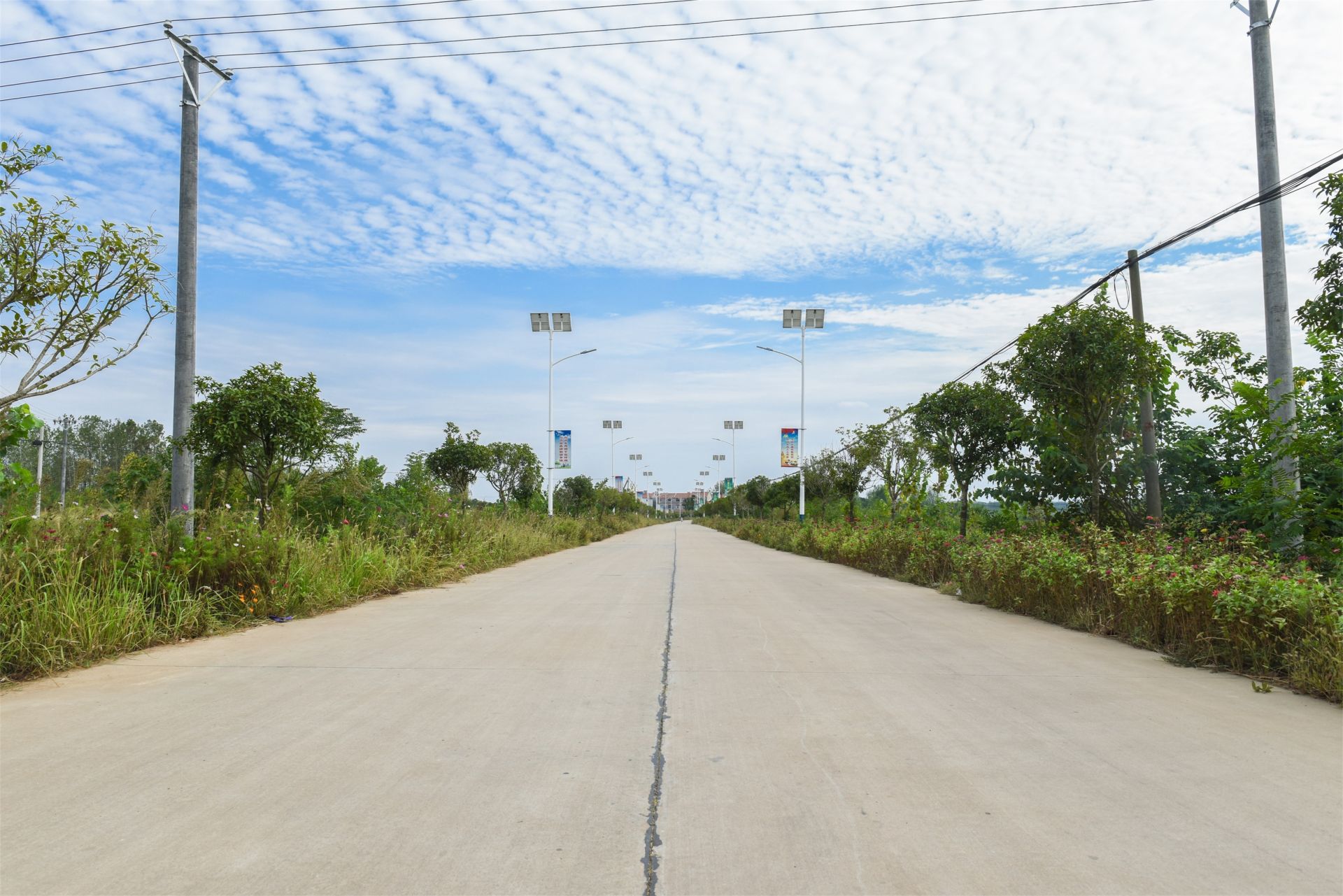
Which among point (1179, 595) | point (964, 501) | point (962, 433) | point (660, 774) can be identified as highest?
point (962, 433)

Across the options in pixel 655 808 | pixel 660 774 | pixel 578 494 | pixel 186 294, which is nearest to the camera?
pixel 655 808

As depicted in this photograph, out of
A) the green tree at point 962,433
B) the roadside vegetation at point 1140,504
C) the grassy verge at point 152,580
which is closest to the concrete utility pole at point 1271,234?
the roadside vegetation at point 1140,504

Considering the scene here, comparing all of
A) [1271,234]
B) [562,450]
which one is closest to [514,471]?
[562,450]

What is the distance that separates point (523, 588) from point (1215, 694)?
A: 32.8 feet

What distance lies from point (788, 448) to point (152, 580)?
32.1 m

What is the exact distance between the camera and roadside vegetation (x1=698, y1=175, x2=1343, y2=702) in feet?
22.3

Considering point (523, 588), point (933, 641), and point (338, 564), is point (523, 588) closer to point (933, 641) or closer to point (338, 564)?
point (338, 564)

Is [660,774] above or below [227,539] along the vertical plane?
below

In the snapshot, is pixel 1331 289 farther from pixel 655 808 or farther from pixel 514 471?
pixel 514 471

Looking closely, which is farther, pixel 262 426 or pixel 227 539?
pixel 262 426

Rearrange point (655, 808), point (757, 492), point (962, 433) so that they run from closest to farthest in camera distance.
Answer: point (655, 808), point (962, 433), point (757, 492)

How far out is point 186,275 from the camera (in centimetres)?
1010

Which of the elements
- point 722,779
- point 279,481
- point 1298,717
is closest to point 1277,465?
point 1298,717

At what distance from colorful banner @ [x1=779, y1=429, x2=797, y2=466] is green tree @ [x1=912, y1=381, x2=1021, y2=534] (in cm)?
1945
